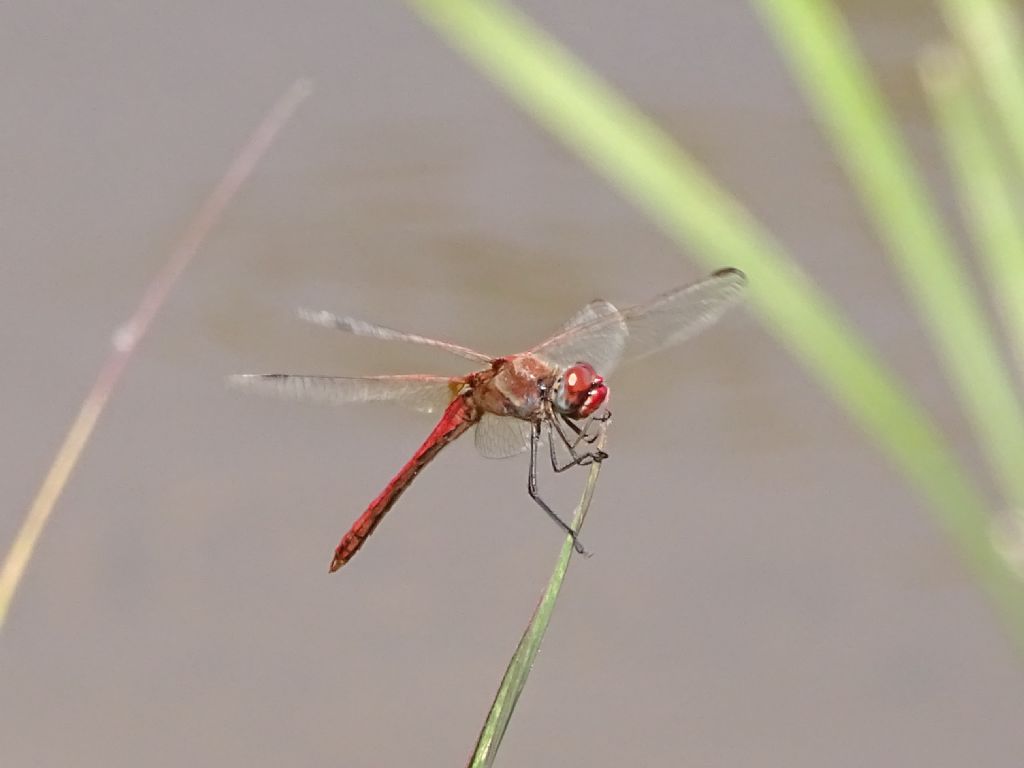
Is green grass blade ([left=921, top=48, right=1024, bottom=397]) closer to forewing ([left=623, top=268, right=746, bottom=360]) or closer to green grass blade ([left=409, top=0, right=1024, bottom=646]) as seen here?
green grass blade ([left=409, top=0, right=1024, bottom=646])

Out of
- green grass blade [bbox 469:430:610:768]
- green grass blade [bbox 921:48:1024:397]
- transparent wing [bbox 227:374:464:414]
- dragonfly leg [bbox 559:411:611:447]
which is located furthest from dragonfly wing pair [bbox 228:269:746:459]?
green grass blade [bbox 469:430:610:768]

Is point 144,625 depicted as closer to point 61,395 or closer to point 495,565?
point 61,395

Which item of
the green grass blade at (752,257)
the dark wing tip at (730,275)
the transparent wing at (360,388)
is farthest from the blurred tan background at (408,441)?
the green grass blade at (752,257)

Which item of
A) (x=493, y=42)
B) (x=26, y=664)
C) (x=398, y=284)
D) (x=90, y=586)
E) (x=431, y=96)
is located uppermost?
(x=431, y=96)

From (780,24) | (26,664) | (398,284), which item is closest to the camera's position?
(780,24)

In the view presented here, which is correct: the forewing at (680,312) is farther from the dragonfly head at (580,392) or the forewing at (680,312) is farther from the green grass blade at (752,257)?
the green grass blade at (752,257)

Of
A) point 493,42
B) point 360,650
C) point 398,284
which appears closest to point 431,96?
point 398,284
